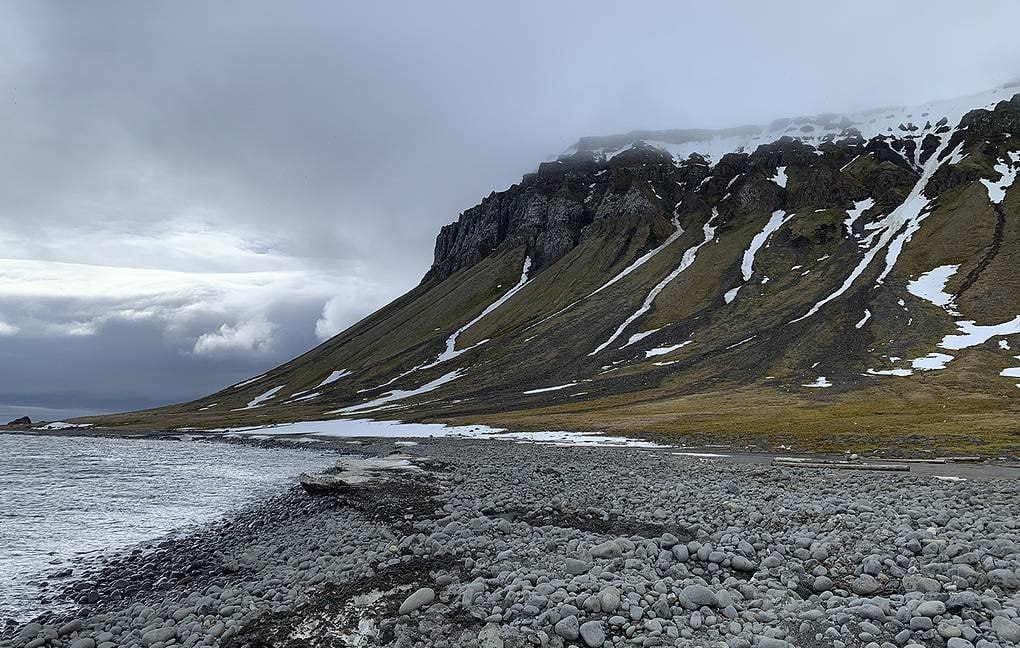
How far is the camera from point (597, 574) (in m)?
12.4

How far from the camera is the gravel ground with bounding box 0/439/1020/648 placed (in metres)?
10.0

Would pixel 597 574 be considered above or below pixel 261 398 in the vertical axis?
below

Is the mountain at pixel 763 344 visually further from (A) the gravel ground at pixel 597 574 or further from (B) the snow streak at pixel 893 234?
(A) the gravel ground at pixel 597 574

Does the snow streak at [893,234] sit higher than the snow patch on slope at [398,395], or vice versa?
the snow streak at [893,234]

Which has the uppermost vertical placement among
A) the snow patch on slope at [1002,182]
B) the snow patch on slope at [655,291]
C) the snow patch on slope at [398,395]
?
Answer: the snow patch on slope at [1002,182]

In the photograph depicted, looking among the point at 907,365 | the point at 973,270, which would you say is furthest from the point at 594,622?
the point at 973,270

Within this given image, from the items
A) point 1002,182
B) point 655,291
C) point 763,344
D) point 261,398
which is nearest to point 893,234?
point 1002,182

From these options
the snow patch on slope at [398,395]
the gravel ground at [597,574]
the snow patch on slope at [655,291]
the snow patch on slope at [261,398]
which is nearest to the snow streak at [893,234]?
the snow patch on slope at [655,291]

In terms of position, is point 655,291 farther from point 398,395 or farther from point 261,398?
point 261,398

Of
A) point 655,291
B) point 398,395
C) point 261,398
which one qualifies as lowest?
point 398,395

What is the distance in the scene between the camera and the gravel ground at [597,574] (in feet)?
33.0

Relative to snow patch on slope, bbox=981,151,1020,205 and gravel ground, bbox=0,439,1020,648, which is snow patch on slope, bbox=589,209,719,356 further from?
gravel ground, bbox=0,439,1020,648

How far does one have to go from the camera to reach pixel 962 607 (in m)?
9.67

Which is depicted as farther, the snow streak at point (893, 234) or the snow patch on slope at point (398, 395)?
the snow streak at point (893, 234)
